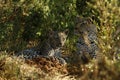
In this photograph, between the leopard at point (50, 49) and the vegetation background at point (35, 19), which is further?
the leopard at point (50, 49)

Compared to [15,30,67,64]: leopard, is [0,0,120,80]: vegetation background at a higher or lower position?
higher

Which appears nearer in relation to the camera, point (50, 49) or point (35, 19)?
point (35, 19)

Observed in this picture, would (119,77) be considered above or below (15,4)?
above

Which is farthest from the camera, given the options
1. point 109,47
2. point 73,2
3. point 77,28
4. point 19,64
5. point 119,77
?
point 77,28

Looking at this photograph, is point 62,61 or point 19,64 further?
point 62,61

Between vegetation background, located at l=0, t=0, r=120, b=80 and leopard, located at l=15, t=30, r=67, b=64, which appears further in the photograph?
leopard, located at l=15, t=30, r=67, b=64

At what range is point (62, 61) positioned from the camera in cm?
928

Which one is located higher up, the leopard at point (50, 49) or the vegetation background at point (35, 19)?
the vegetation background at point (35, 19)

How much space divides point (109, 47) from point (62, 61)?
14.7 ft

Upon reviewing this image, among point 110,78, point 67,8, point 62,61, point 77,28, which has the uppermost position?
point 110,78

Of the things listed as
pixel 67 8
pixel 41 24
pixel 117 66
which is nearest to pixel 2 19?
pixel 41 24

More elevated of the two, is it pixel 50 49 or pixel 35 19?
pixel 35 19

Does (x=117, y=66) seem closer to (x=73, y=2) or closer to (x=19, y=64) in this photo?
(x=19, y=64)

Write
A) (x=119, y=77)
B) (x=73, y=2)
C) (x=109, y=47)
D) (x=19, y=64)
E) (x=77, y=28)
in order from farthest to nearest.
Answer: (x=77, y=28) < (x=73, y=2) < (x=19, y=64) < (x=109, y=47) < (x=119, y=77)
